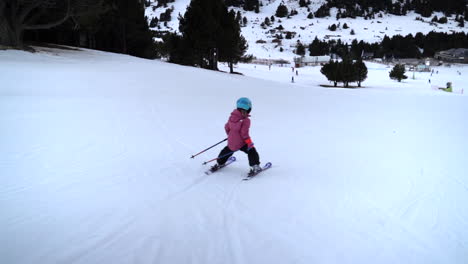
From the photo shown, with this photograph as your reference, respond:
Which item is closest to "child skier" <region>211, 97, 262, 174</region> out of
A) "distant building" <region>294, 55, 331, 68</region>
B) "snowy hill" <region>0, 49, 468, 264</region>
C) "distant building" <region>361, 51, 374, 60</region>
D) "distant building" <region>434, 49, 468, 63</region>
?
"snowy hill" <region>0, 49, 468, 264</region>

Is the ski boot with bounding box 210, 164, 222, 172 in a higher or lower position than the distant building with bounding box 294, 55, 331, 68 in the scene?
lower

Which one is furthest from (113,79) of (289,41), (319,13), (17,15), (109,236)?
(319,13)

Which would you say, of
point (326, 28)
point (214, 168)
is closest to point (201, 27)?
point (214, 168)

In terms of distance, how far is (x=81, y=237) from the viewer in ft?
9.55

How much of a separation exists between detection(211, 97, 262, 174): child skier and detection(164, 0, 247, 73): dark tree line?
29.2 metres

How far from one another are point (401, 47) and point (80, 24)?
127294 millimetres

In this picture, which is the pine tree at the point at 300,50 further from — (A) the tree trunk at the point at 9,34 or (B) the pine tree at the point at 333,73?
(A) the tree trunk at the point at 9,34

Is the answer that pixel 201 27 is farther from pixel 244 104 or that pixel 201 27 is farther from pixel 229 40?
pixel 244 104

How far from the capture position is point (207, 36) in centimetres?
3189

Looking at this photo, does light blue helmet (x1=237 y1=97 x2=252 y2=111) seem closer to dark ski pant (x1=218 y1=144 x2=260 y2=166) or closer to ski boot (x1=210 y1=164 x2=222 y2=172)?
dark ski pant (x1=218 y1=144 x2=260 y2=166)

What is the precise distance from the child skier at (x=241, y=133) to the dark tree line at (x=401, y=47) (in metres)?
119

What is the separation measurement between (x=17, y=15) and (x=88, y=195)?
23136 millimetres

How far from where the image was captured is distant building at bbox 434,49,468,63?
96.4 m

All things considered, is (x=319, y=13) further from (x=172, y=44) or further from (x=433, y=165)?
(x=433, y=165)
